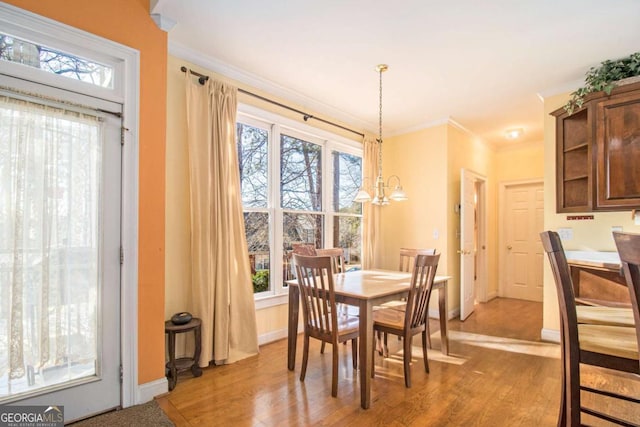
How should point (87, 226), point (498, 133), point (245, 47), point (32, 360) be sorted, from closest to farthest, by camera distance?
1. point (32, 360)
2. point (87, 226)
3. point (245, 47)
4. point (498, 133)

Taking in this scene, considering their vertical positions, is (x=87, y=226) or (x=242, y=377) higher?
(x=87, y=226)

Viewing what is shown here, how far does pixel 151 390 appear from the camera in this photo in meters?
2.23

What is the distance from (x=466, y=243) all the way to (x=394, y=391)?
2.71m

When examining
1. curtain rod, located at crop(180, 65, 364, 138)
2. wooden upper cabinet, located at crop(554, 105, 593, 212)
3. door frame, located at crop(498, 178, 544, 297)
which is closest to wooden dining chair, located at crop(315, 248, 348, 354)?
curtain rod, located at crop(180, 65, 364, 138)

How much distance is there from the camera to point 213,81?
2939 mm

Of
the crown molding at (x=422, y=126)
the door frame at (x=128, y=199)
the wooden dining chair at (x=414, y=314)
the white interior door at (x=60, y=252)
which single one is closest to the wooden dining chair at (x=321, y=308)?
the wooden dining chair at (x=414, y=314)

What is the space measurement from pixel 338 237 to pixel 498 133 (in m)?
3.12

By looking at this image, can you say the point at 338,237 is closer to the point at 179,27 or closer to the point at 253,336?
the point at 253,336

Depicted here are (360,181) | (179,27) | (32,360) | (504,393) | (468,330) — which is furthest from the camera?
(360,181)

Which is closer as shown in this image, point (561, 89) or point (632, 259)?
point (632, 259)

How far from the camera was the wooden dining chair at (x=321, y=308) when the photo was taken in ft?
7.61

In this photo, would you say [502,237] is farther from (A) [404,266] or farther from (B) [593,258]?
(A) [404,266]

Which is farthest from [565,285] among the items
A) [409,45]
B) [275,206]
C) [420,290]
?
[275,206]

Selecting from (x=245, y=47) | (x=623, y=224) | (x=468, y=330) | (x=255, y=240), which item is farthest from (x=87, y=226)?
(x=623, y=224)
